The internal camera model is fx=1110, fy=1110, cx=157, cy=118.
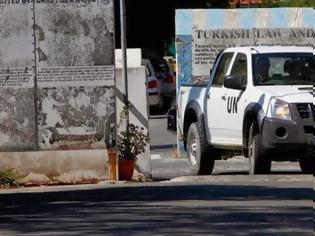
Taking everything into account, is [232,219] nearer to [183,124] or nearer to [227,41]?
[183,124]

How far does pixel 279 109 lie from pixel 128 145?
8.47 ft

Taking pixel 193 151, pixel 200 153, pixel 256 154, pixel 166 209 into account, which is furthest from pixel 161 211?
pixel 193 151

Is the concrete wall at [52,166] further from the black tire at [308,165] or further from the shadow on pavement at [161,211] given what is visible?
the black tire at [308,165]

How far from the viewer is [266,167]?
1680 cm

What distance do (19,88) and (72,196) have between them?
10.3 ft

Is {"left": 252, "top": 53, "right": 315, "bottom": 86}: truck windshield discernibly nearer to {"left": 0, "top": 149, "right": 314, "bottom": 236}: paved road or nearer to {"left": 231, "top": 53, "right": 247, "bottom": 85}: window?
{"left": 231, "top": 53, "right": 247, "bottom": 85}: window

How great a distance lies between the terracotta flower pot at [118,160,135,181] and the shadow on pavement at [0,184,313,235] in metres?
1.98

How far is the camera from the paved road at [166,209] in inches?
425

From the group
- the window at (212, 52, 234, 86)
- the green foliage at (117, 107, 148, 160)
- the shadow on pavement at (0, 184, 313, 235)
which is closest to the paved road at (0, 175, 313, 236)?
the shadow on pavement at (0, 184, 313, 235)

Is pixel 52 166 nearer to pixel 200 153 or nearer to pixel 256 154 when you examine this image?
pixel 200 153

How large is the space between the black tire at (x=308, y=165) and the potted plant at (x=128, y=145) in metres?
2.52

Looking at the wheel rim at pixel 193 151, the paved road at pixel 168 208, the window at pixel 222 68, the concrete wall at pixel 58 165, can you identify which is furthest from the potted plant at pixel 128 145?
the window at pixel 222 68

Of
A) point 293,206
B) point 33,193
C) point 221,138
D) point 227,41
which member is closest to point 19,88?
point 33,193

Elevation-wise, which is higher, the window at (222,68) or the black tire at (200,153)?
the window at (222,68)
